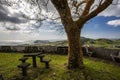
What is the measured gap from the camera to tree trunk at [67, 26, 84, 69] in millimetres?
8945

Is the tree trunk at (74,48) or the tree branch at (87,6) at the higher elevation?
the tree branch at (87,6)

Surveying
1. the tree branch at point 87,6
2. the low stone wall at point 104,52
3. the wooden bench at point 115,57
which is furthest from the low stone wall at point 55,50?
the tree branch at point 87,6

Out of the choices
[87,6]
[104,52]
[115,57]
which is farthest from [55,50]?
[87,6]

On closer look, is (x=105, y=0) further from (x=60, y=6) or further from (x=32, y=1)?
(x=32, y=1)

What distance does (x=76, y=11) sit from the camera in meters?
11.4

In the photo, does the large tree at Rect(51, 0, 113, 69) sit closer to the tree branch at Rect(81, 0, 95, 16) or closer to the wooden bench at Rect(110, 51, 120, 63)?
the tree branch at Rect(81, 0, 95, 16)

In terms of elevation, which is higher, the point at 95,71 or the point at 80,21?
the point at 80,21

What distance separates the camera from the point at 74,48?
29.7 feet

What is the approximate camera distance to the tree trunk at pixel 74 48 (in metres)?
8.95

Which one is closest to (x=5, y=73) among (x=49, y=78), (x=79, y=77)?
(x=49, y=78)

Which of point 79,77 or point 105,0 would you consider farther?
point 105,0

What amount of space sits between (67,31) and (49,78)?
2.55 m

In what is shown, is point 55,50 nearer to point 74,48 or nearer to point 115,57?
point 115,57

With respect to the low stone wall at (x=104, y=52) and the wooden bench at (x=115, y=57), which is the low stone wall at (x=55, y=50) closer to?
the low stone wall at (x=104, y=52)
